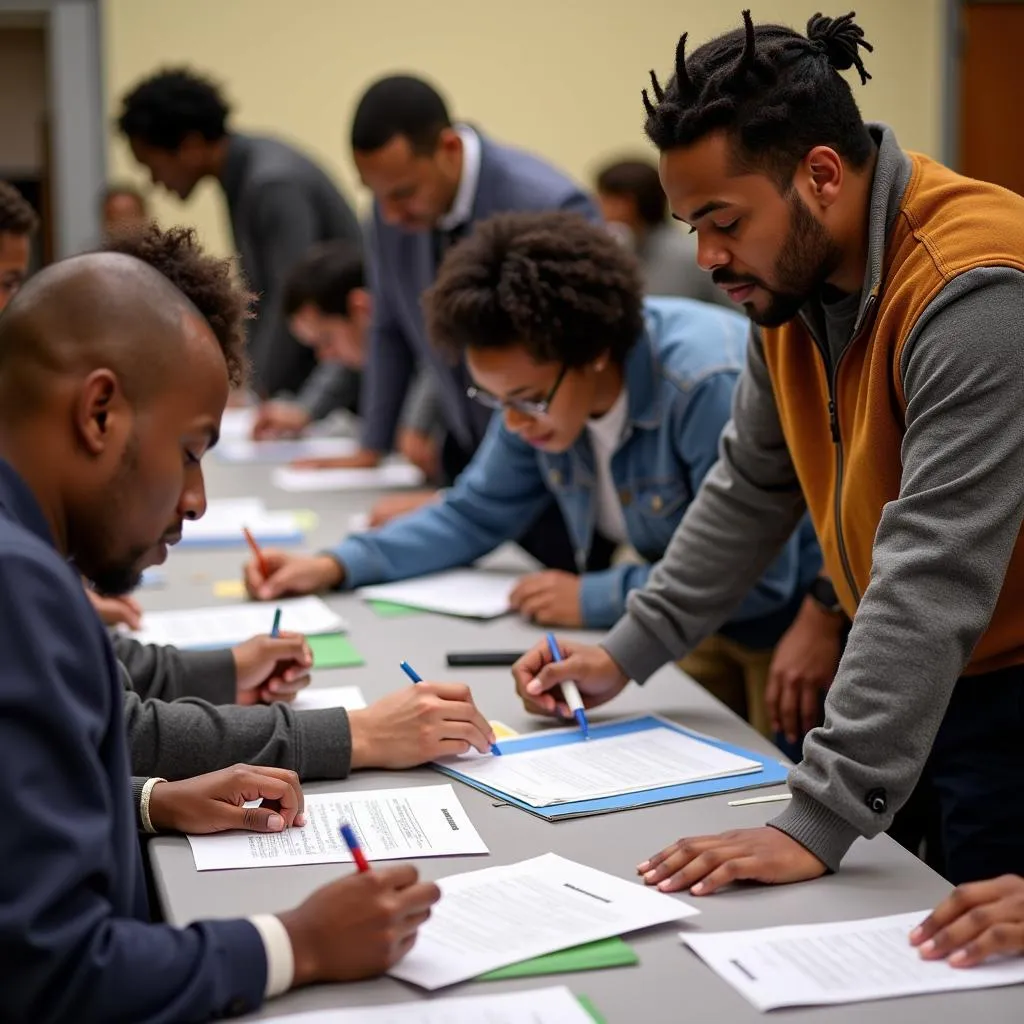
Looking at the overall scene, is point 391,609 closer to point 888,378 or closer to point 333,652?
point 333,652

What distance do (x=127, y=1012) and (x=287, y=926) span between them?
14 centimetres

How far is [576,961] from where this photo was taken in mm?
1046

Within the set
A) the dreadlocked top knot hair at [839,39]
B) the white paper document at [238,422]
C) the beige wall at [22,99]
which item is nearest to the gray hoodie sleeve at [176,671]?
the dreadlocked top knot hair at [839,39]

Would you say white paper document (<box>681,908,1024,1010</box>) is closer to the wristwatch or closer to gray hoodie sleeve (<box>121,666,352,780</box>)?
gray hoodie sleeve (<box>121,666,352,780</box>)

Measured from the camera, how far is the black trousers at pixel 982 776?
1454 millimetres

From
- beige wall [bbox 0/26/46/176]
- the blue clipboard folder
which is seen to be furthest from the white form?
beige wall [bbox 0/26/46/176]

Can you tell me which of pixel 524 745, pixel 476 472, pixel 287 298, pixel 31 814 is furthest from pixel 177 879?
pixel 287 298

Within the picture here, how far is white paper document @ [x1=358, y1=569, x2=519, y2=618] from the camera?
2174 millimetres

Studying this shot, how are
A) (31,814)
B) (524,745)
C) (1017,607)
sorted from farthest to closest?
(524,745) → (1017,607) → (31,814)

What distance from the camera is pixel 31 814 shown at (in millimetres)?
858

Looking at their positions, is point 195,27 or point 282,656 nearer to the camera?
point 282,656

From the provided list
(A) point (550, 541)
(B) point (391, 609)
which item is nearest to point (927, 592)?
(B) point (391, 609)

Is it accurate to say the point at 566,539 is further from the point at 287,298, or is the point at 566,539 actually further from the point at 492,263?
the point at 287,298

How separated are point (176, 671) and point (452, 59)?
16.3 ft
